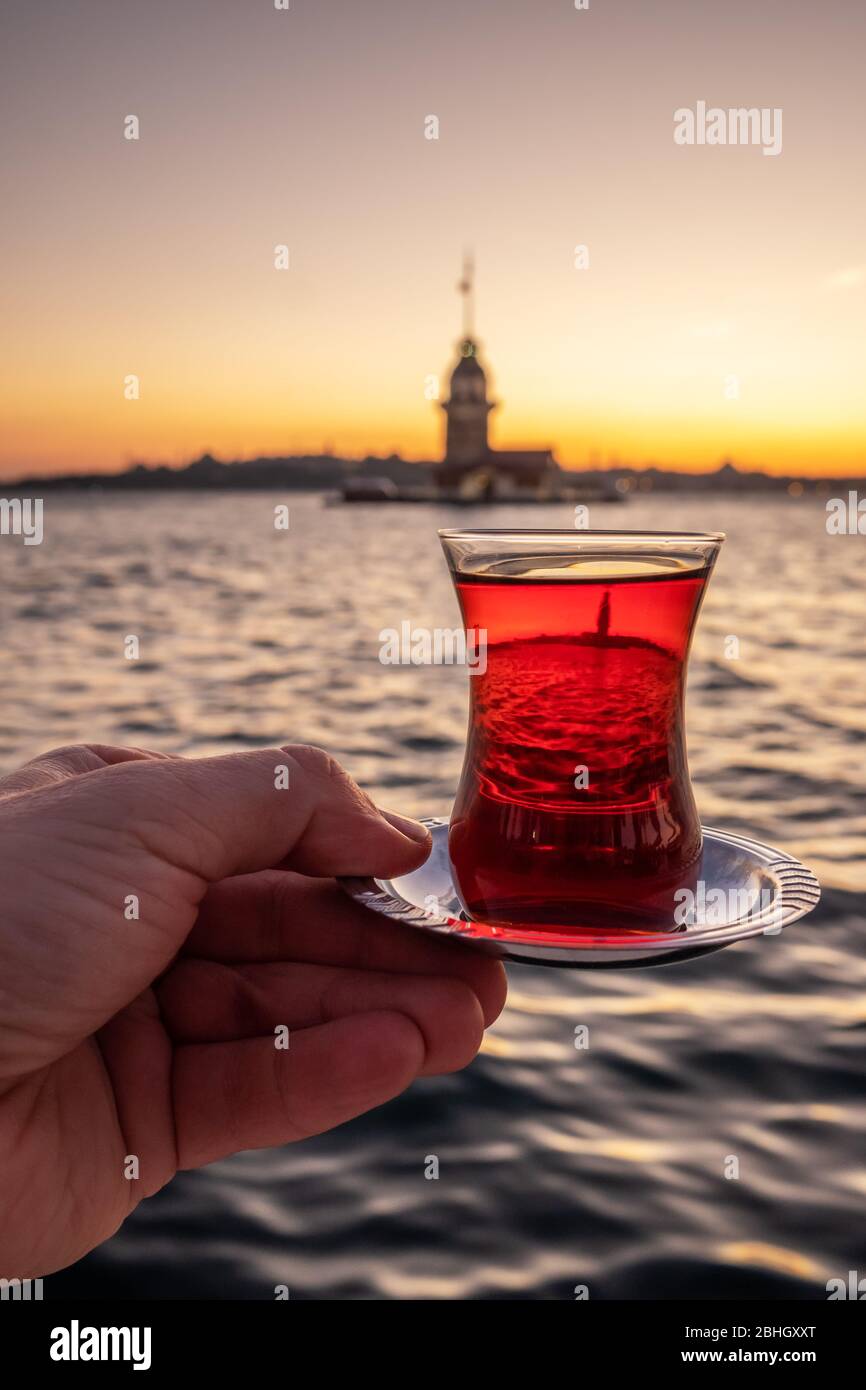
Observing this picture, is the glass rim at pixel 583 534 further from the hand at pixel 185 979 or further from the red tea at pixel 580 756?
the hand at pixel 185 979

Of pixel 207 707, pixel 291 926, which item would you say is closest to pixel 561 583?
pixel 291 926

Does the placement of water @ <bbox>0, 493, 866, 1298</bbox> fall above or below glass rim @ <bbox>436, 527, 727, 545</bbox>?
below

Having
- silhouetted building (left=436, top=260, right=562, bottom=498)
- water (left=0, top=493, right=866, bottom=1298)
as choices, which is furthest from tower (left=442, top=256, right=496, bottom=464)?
water (left=0, top=493, right=866, bottom=1298)

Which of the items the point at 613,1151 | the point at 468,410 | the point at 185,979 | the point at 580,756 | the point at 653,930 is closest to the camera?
the point at 653,930

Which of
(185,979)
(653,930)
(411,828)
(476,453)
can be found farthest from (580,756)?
(476,453)

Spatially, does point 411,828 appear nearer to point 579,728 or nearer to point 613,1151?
point 579,728

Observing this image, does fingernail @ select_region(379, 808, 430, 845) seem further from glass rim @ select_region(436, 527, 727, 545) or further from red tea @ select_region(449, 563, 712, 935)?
glass rim @ select_region(436, 527, 727, 545)

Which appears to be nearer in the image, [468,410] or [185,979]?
[185,979]
